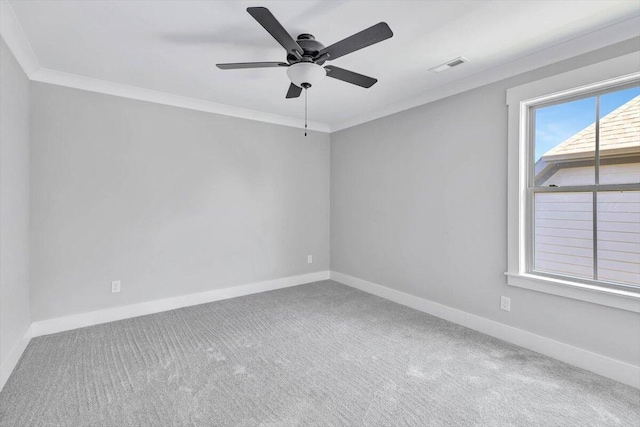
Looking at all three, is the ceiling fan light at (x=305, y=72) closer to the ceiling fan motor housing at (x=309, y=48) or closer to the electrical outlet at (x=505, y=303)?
the ceiling fan motor housing at (x=309, y=48)

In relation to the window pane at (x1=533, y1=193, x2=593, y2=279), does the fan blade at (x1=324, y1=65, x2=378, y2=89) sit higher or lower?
higher

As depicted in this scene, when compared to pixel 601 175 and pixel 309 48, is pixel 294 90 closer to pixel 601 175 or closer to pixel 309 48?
pixel 309 48

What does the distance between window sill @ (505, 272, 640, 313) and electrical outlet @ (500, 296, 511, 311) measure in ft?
0.51

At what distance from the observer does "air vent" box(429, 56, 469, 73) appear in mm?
2643

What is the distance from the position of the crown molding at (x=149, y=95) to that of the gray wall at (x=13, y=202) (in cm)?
23

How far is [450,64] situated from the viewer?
8.98ft

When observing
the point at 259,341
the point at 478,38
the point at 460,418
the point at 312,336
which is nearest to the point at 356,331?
the point at 312,336

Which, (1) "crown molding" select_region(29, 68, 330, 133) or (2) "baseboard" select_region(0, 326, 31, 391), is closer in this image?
(2) "baseboard" select_region(0, 326, 31, 391)

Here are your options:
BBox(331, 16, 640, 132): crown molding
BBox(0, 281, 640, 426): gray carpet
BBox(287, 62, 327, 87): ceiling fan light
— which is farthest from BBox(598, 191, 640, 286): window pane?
BBox(287, 62, 327, 87): ceiling fan light

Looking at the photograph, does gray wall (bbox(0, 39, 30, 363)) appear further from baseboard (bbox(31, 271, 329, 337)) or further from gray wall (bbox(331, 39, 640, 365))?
gray wall (bbox(331, 39, 640, 365))

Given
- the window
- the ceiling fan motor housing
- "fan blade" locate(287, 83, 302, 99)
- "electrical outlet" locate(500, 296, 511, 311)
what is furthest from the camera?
"electrical outlet" locate(500, 296, 511, 311)

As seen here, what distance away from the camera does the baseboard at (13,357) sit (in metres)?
2.05

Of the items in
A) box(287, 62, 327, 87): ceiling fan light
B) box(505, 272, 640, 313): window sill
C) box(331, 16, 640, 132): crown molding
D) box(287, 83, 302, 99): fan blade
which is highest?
box(331, 16, 640, 132): crown molding

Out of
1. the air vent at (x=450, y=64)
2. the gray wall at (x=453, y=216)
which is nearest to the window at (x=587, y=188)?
the gray wall at (x=453, y=216)
